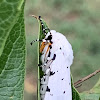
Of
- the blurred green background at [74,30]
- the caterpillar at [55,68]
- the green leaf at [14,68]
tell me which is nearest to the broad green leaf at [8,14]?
the green leaf at [14,68]

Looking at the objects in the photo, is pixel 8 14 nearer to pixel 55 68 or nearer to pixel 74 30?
pixel 55 68

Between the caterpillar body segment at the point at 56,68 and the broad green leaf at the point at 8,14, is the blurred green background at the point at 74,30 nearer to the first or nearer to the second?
the caterpillar body segment at the point at 56,68

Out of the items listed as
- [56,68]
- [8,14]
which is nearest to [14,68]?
[8,14]

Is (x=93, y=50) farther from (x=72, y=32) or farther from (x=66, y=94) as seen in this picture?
(x=66, y=94)

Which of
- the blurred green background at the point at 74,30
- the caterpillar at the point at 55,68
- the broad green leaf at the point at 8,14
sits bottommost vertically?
the broad green leaf at the point at 8,14

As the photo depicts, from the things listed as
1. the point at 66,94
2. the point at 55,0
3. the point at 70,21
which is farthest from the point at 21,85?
the point at 55,0

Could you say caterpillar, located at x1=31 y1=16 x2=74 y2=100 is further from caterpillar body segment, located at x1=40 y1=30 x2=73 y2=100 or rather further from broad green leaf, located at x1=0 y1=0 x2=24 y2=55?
broad green leaf, located at x1=0 y1=0 x2=24 y2=55

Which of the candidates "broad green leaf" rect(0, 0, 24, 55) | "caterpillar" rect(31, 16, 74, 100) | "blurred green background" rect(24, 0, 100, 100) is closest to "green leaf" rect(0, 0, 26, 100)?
"broad green leaf" rect(0, 0, 24, 55)
